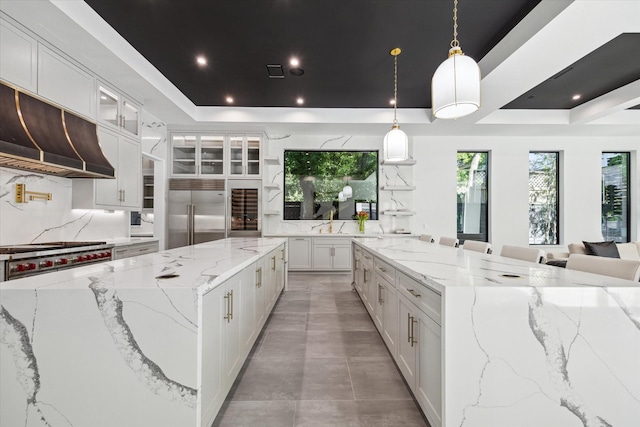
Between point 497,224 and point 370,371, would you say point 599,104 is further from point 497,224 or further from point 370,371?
point 370,371

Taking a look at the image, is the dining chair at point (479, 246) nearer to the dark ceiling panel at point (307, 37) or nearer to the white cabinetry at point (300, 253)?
the dark ceiling panel at point (307, 37)

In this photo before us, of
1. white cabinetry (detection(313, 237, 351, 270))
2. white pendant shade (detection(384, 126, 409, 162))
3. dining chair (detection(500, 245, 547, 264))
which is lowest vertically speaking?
white cabinetry (detection(313, 237, 351, 270))

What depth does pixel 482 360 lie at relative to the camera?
129 cm

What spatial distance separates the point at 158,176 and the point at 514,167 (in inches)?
291

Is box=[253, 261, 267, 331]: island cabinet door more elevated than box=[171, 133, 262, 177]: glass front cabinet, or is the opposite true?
box=[171, 133, 262, 177]: glass front cabinet

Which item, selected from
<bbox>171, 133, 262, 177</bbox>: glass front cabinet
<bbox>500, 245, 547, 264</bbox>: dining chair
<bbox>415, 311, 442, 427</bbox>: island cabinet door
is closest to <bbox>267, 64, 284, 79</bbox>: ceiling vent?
<bbox>171, 133, 262, 177</bbox>: glass front cabinet

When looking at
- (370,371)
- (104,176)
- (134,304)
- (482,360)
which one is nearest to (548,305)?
(482,360)

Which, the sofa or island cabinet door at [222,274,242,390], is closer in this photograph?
island cabinet door at [222,274,242,390]

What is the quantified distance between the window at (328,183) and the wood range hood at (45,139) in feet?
11.8

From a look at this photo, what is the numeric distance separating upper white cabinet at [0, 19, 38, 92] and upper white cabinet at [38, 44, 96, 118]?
2.6 inches

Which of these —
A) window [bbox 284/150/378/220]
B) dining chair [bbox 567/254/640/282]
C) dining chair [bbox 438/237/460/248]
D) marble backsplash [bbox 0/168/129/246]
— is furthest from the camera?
window [bbox 284/150/378/220]

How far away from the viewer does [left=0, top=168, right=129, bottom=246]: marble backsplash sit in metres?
2.92

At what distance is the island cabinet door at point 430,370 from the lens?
1.38 m

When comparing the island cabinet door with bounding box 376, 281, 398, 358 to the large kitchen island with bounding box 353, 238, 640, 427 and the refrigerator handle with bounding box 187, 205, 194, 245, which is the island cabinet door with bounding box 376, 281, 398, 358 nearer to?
the large kitchen island with bounding box 353, 238, 640, 427
